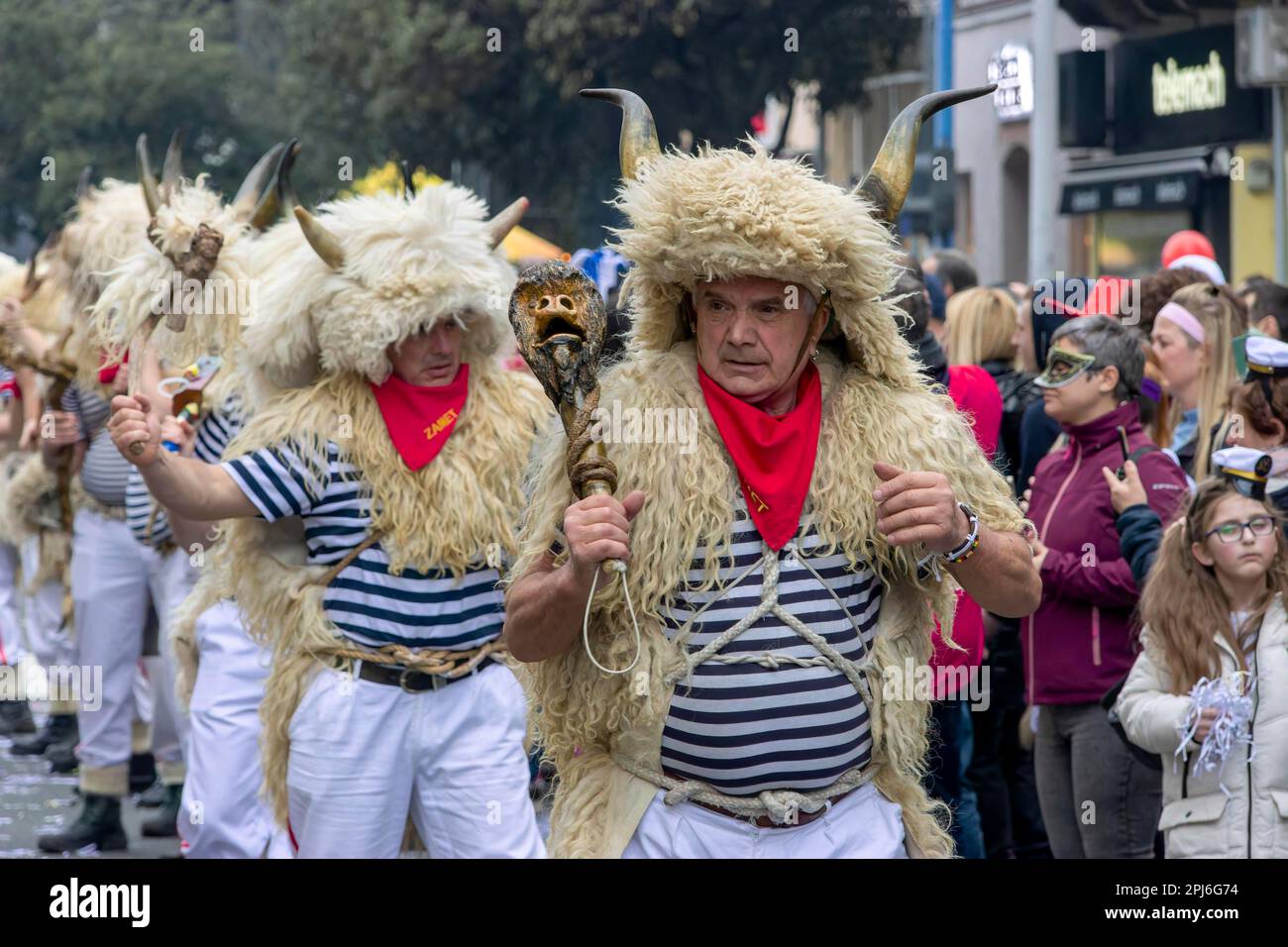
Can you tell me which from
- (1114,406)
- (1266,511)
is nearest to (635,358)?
(1266,511)

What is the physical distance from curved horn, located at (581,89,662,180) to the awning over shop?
61.1 feet

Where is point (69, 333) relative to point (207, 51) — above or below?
below

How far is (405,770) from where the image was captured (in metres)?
5.09

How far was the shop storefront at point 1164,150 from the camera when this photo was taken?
2089cm

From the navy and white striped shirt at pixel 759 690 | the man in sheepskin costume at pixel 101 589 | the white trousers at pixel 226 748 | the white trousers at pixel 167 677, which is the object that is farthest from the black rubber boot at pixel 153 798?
the navy and white striped shirt at pixel 759 690

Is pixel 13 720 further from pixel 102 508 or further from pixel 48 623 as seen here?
pixel 102 508

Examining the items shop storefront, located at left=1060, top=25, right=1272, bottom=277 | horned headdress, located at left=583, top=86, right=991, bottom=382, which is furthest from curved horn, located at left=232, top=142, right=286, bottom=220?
shop storefront, located at left=1060, top=25, right=1272, bottom=277

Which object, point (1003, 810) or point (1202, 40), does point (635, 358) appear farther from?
point (1202, 40)

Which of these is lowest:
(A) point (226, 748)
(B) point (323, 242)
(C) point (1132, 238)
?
(A) point (226, 748)

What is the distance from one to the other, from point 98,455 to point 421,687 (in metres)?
3.74

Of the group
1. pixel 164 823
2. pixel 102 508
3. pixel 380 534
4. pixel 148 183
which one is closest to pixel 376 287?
pixel 380 534

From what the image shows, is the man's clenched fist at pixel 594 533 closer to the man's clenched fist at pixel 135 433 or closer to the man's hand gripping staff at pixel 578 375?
the man's hand gripping staff at pixel 578 375

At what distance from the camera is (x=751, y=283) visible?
11.8 ft
